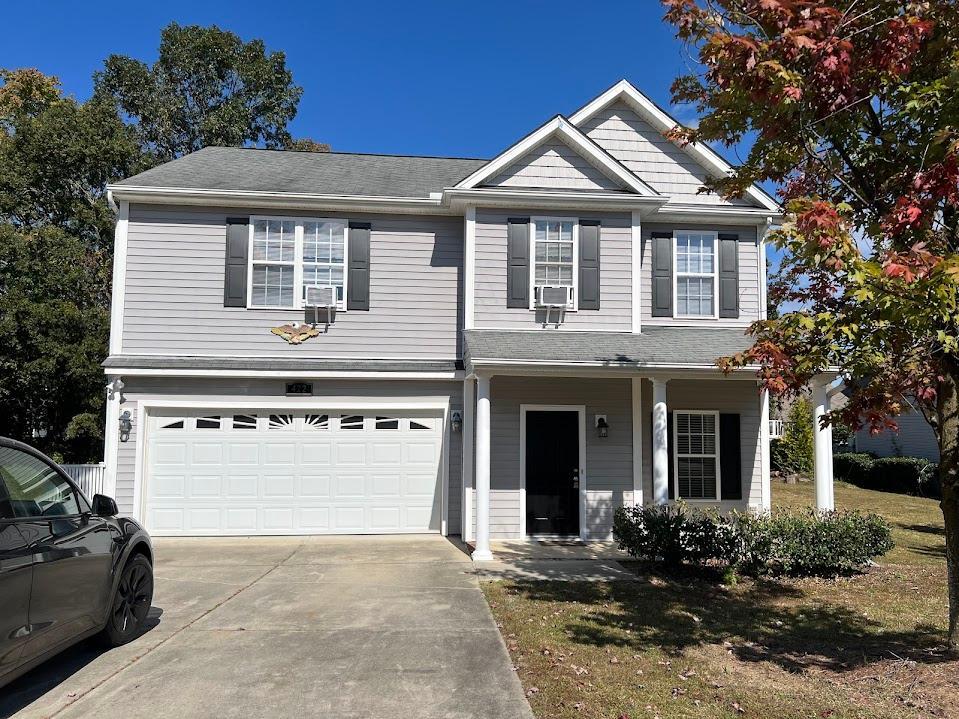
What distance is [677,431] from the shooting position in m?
11.9

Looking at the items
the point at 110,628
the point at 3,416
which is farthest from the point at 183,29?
the point at 110,628

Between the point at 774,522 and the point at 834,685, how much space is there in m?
4.07

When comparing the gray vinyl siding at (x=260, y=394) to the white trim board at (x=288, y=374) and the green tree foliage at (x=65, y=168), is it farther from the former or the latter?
the green tree foliage at (x=65, y=168)

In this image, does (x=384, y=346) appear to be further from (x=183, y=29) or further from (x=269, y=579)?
(x=183, y=29)

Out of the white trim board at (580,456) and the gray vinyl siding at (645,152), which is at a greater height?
the gray vinyl siding at (645,152)

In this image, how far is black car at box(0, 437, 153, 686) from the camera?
4113mm

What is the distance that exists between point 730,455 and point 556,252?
15.4 feet

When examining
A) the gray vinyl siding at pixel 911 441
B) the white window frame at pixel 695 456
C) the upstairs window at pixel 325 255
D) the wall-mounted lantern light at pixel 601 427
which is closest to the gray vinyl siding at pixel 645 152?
the white window frame at pixel 695 456

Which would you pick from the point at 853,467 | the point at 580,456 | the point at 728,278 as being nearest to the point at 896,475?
the point at 853,467

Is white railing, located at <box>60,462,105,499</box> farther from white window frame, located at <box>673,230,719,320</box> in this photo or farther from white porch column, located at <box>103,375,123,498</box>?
white window frame, located at <box>673,230,719,320</box>

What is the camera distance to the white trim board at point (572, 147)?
11.2 metres

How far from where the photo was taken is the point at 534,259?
11.4m

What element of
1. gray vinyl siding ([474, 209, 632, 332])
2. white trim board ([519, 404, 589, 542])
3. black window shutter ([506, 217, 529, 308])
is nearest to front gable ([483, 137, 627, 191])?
gray vinyl siding ([474, 209, 632, 332])

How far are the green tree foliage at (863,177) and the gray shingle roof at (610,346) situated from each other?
14.4ft
